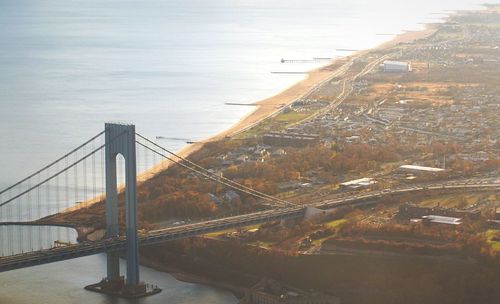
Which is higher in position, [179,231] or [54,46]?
[54,46]

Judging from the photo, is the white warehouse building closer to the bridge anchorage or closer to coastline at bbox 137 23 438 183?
coastline at bbox 137 23 438 183

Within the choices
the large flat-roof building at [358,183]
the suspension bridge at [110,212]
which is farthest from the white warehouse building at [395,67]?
the large flat-roof building at [358,183]

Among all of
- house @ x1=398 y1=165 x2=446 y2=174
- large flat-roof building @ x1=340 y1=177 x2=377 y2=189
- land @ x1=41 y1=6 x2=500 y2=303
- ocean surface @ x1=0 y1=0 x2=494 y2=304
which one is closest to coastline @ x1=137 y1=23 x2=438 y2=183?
land @ x1=41 y1=6 x2=500 y2=303

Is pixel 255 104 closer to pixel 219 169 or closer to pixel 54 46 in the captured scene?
pixel 219 169

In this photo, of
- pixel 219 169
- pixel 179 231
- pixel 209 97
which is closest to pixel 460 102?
pixel 209 97

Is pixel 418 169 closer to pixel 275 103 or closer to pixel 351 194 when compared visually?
pixel 351 194

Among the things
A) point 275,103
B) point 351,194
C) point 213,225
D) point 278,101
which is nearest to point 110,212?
point 213,225
